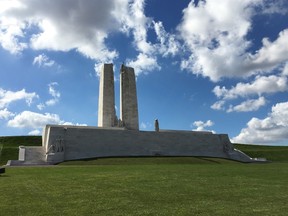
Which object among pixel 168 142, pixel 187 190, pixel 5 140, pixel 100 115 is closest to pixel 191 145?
pixel 168 142

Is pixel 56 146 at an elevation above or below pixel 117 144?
below

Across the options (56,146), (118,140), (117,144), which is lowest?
(56,146)

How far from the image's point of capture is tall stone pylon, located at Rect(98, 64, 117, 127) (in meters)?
45.3

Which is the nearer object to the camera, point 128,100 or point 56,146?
point 56,146

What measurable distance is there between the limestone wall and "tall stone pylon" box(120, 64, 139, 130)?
224 inches

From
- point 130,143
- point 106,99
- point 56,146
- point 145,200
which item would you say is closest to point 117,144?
point 130,143

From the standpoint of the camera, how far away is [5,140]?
47.5m

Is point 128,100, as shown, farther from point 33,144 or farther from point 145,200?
point 145,200

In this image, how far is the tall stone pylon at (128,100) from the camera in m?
46.3

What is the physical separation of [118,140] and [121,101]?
30.3 ft

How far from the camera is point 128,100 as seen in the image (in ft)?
154

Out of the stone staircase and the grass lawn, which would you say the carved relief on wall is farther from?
the grass lawn

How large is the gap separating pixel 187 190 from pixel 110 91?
122 feet

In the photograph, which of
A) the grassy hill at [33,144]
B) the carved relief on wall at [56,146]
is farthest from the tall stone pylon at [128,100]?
the grassy hill at [33,144]
